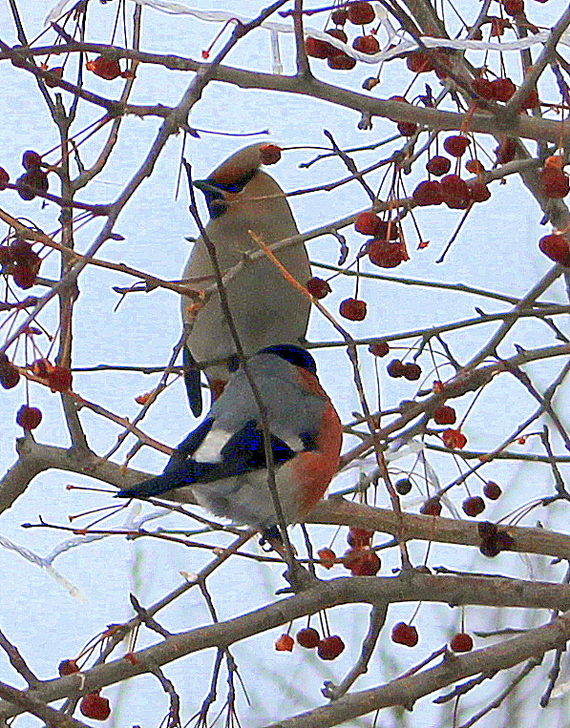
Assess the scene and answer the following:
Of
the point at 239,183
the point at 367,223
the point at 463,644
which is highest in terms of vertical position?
the point at 239,183

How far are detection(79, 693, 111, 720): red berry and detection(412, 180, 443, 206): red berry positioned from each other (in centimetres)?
54

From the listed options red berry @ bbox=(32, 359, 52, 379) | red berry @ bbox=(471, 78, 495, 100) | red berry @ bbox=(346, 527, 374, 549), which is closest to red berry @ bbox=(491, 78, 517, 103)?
red berry @ bbox=(471, 78, 495, 100)

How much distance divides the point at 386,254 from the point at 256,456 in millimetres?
254

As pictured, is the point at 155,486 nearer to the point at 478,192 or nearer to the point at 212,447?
the point at 212,447

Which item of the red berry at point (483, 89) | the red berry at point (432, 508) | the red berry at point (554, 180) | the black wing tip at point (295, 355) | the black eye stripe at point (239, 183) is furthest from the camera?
the black eye stripe at point (239, 183)

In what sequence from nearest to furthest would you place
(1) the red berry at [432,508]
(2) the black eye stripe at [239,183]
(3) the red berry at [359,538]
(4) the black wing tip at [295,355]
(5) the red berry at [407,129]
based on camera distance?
(5) the red berry at [407,129] < (1) the red berry at [432,508] < (3) the red berry at [359,538] < (4) the black wing tip at [295,355] < (2) the black eye stripe at [239,183]

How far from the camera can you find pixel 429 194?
3.31ft

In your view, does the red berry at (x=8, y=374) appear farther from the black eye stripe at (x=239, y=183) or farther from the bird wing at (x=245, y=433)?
the black eye stripe at (x=239, y=183)

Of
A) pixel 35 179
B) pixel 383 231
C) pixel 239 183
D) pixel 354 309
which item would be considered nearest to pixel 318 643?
pixel 354 309

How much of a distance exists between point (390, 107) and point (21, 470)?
63cm

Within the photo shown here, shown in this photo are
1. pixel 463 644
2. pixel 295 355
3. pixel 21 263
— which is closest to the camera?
pixel 21 263

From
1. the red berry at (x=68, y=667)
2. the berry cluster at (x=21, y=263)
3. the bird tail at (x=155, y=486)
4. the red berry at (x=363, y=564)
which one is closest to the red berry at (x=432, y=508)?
the red berry at (x=363, y=564)

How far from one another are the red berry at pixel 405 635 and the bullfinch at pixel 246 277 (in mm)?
486

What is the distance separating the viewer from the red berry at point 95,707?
1.10 m
